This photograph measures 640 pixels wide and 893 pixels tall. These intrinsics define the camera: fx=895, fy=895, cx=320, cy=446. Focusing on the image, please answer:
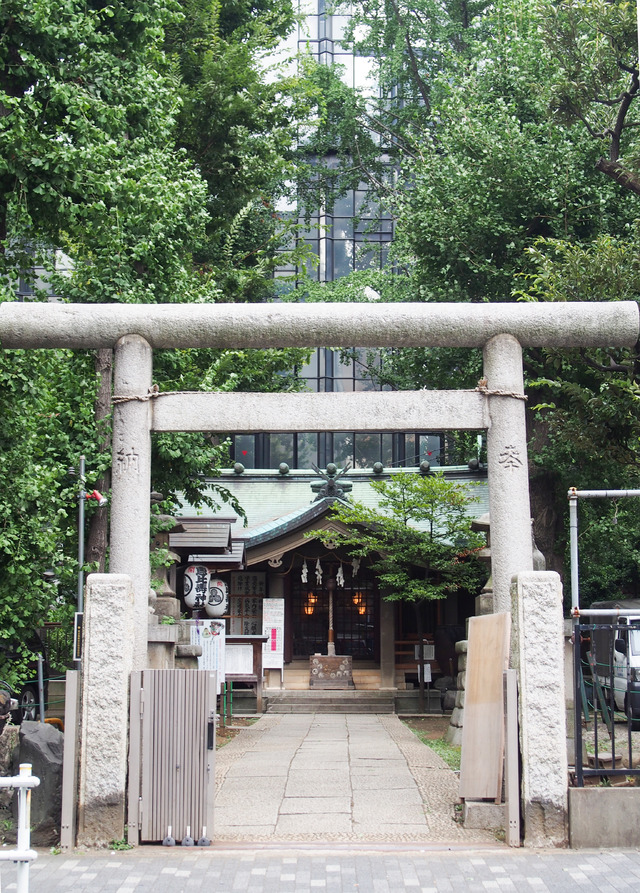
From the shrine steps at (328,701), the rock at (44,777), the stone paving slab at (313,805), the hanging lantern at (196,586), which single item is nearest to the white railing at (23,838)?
the rock at (44,777)

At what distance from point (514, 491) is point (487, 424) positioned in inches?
26.8

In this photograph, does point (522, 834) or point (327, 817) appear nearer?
point (522, 834)

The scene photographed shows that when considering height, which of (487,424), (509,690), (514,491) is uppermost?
(487,424)

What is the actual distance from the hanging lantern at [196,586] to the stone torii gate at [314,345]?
11.3m

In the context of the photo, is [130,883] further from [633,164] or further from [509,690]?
[633,164]

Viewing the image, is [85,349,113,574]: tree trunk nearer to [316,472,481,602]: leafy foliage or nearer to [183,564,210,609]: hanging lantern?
[183,564,210,609]: hanging lantern

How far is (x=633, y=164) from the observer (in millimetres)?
12789

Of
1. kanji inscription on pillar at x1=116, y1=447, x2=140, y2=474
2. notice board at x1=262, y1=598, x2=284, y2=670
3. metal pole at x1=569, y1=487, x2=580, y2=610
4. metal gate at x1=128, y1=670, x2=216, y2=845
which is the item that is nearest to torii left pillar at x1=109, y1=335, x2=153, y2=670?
kanji inscription on pillar at x1=116, y1=447, x2=140, y2=474

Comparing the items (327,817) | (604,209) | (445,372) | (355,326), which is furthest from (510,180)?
(327,817)

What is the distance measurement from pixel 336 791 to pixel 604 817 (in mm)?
3136

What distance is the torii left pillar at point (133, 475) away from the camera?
805cm

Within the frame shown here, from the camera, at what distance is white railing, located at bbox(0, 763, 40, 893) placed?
4.82 m

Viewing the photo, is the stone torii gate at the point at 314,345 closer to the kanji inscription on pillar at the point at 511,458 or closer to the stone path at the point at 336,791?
the kanji inscription on pillar at the point at 511,458

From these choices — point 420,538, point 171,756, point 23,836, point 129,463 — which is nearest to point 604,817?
point 171,756
